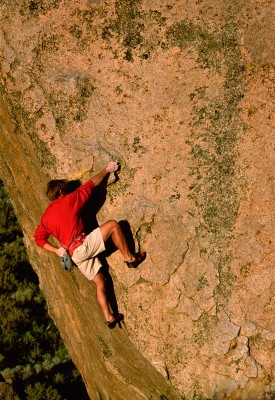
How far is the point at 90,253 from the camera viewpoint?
16.6 ft

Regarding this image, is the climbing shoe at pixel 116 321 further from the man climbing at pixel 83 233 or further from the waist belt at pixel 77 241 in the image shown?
the waist belt at pixel 77 241

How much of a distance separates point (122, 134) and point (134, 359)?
2005mm

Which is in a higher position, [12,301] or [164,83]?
[164,83]

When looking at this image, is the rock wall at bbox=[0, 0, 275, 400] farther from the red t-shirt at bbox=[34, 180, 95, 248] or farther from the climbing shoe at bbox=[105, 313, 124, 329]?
the red t-shirt at bbox=[34, 180, 95, 248]

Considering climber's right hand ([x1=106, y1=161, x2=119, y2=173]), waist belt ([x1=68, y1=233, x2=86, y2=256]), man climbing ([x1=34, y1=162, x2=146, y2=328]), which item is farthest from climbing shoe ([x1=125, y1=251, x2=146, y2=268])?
climber's right hand ([x1=106, y1=161, x2=119, y2=173])

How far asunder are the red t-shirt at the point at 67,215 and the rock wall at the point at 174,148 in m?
0.25

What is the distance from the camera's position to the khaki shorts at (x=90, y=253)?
5023 millimetres

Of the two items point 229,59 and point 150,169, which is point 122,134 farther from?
point 229,59

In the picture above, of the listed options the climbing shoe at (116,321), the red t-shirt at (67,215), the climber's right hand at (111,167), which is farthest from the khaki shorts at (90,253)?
the climber's right hand at (111,167)

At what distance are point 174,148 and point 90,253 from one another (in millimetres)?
1135

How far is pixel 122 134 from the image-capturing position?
511 cm

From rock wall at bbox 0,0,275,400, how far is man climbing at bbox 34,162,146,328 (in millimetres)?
149

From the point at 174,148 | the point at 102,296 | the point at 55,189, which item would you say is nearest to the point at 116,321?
the point at 102,296

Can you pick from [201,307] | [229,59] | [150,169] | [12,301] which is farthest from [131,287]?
[12,301]
